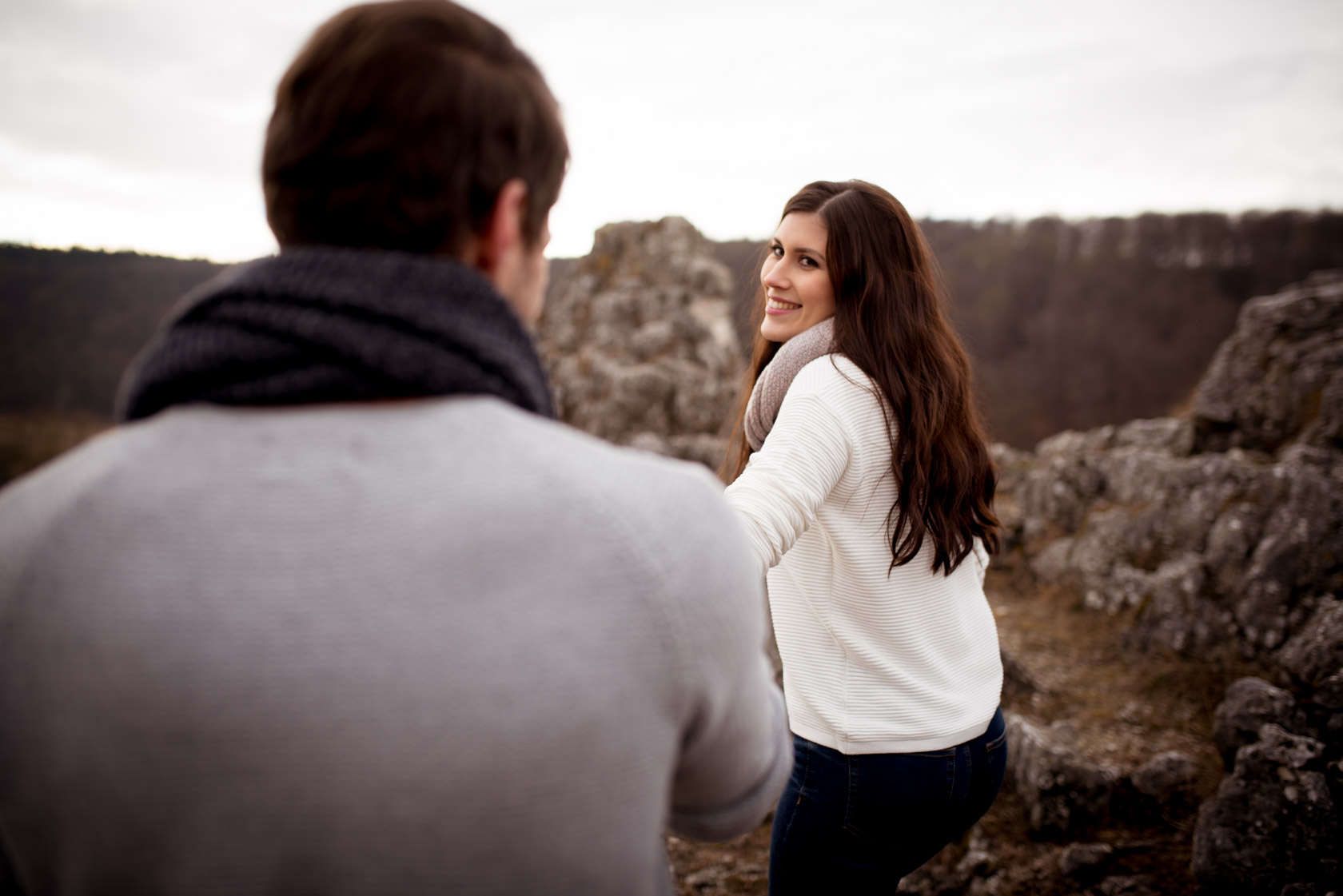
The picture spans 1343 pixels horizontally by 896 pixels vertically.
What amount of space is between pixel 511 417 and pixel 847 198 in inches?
66.1

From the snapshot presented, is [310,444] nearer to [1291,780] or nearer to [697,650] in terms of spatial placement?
[697,650]

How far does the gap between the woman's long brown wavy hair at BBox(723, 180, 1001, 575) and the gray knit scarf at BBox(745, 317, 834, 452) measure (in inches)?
1.7

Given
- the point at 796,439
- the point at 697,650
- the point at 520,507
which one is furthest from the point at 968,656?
the point at 520,507

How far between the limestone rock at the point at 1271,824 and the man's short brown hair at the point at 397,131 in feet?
14.1

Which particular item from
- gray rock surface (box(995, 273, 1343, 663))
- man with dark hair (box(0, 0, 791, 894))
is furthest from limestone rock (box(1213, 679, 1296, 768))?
man with dark hair (box(0, 0, 791, 894))

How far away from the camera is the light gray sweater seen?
0.66 m

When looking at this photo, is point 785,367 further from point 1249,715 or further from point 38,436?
point 38,436

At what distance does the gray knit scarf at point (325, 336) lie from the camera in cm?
75

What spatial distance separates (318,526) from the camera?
2.24 feet

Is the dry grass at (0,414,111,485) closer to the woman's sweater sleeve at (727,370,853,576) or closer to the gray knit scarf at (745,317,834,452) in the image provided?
the gray knit scarf at (745,317,834,452)

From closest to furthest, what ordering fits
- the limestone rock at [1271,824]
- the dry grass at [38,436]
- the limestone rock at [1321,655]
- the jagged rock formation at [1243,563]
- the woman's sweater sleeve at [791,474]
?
the woman's sweater sleeve at [791,474] → the limestone rock at [1271,824] → the jagged rock formation at [1243,563] → the limestone rock at [1321,655] → the dry grass at [38,436]

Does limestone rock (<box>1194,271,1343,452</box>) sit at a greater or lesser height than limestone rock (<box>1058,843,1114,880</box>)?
greater

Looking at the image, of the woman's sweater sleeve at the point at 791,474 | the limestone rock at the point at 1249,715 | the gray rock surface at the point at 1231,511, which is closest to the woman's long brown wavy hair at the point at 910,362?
the woman's sweater sleeve at the point at 791,474

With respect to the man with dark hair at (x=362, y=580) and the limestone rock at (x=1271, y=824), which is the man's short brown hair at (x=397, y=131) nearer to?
the man with dark hair at (x=362, y=580)
